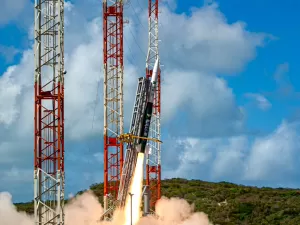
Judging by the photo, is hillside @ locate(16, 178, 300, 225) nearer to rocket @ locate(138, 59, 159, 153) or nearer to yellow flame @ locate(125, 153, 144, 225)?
yellow flame @ locate(125, 153, 144, 225)

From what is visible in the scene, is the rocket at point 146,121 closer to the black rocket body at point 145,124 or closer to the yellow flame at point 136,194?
the black rocket body at point 145,124

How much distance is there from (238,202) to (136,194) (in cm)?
4861

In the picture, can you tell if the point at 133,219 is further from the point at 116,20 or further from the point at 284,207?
the point at 284,207

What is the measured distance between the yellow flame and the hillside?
28884 mm

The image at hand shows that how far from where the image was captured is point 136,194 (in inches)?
2464

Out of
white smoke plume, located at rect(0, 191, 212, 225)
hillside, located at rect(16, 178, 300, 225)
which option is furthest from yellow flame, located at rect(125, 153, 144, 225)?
hillside, located at rect(16, 178, 300, 225)

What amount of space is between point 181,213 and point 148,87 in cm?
2012

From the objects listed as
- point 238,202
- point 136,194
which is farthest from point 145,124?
point 238,202

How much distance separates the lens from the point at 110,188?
6512 centimetres

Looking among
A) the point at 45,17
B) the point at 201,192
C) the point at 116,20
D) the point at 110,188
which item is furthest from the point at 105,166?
the point at 201,192

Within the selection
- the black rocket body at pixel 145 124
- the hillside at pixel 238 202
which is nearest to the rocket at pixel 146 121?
the black rocket body at pixel 145 124

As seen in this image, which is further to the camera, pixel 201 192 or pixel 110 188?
pixel 201 192

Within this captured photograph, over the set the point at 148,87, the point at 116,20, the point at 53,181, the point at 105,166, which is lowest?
the point at 53,181

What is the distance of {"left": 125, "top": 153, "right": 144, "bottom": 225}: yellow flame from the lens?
61.3 meters
